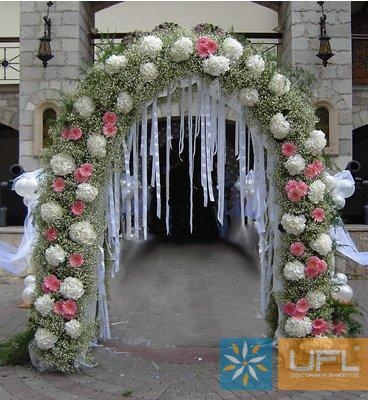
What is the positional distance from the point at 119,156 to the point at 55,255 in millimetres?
1095

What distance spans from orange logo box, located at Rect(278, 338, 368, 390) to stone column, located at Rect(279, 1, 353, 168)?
5.92 metres

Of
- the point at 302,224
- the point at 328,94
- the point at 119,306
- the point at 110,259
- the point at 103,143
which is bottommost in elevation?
the point at 119,306

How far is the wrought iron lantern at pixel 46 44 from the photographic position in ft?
34.5

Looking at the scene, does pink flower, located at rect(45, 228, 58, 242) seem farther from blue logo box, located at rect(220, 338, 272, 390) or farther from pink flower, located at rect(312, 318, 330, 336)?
pink flower, located at rect(312, 318, 330, 336)

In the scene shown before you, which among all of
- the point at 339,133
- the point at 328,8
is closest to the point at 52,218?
the point at 339,133

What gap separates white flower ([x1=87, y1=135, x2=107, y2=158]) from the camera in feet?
16.8

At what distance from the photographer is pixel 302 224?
517 centimetres

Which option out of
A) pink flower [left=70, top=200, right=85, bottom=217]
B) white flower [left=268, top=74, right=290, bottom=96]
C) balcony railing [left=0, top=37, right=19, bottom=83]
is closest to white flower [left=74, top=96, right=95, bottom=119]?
pink flower [left=70, top=200, right=85, bottom=217]

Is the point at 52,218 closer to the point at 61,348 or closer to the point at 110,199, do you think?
the point at 110,199

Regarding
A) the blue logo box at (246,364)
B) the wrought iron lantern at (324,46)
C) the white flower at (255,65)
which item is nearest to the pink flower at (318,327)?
the blue logo box at (246,364)

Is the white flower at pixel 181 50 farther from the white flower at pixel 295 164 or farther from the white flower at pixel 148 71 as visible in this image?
the white flower at pixel 295 164

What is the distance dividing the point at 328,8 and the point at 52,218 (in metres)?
7.87

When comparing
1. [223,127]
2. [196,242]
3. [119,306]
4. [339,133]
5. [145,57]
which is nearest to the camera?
[145,57]

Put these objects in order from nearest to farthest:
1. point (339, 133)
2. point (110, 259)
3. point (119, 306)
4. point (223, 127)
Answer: point (223, 127), point (110, 259), point (119, 306), point (339, 133)
